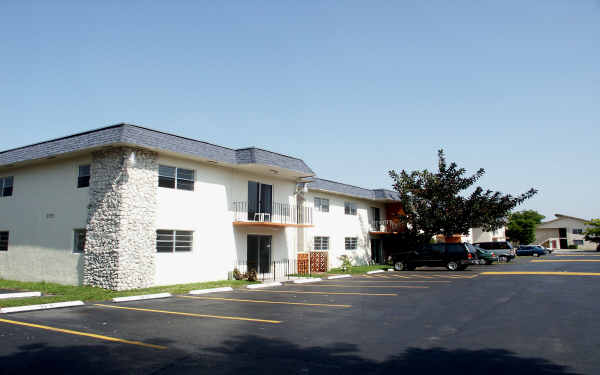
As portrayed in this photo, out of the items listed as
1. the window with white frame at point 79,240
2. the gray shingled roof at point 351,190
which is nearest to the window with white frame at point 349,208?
the gray shingled roof at point 351,190

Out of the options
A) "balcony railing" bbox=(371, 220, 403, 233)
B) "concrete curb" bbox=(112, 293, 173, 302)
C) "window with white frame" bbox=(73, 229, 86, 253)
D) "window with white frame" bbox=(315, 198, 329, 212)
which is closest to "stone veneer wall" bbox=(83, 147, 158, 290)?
"window with white frame" bbox=(73, 229, 86, 253)

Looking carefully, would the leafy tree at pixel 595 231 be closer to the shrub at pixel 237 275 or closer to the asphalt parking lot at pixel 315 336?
the asphalt parking lot at pixel 315 336

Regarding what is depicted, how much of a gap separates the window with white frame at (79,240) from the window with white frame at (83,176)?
1.88 m

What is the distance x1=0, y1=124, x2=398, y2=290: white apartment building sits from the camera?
16250 mm

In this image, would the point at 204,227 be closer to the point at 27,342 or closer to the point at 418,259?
the point at 27,342

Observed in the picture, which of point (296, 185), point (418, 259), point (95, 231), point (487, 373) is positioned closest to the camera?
point (487, 373)

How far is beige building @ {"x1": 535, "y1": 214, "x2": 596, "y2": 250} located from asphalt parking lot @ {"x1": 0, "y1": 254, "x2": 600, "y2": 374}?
7694cm

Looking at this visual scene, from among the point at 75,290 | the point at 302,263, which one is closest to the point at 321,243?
the point at 302,263

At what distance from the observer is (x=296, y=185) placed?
2494cm

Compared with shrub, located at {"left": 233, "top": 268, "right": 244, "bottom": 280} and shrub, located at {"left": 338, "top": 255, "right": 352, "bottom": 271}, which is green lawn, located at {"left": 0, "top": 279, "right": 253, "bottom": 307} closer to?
shrub, located at {"left": 233, "top": 268, "right": 244, "bottom": 280}

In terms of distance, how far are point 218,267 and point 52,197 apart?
25.6 feet

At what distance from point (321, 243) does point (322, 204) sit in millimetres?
2631

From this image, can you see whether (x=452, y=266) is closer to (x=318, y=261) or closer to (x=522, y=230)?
(x=318, y=261)

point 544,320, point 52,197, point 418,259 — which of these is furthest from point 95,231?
point 418,259
